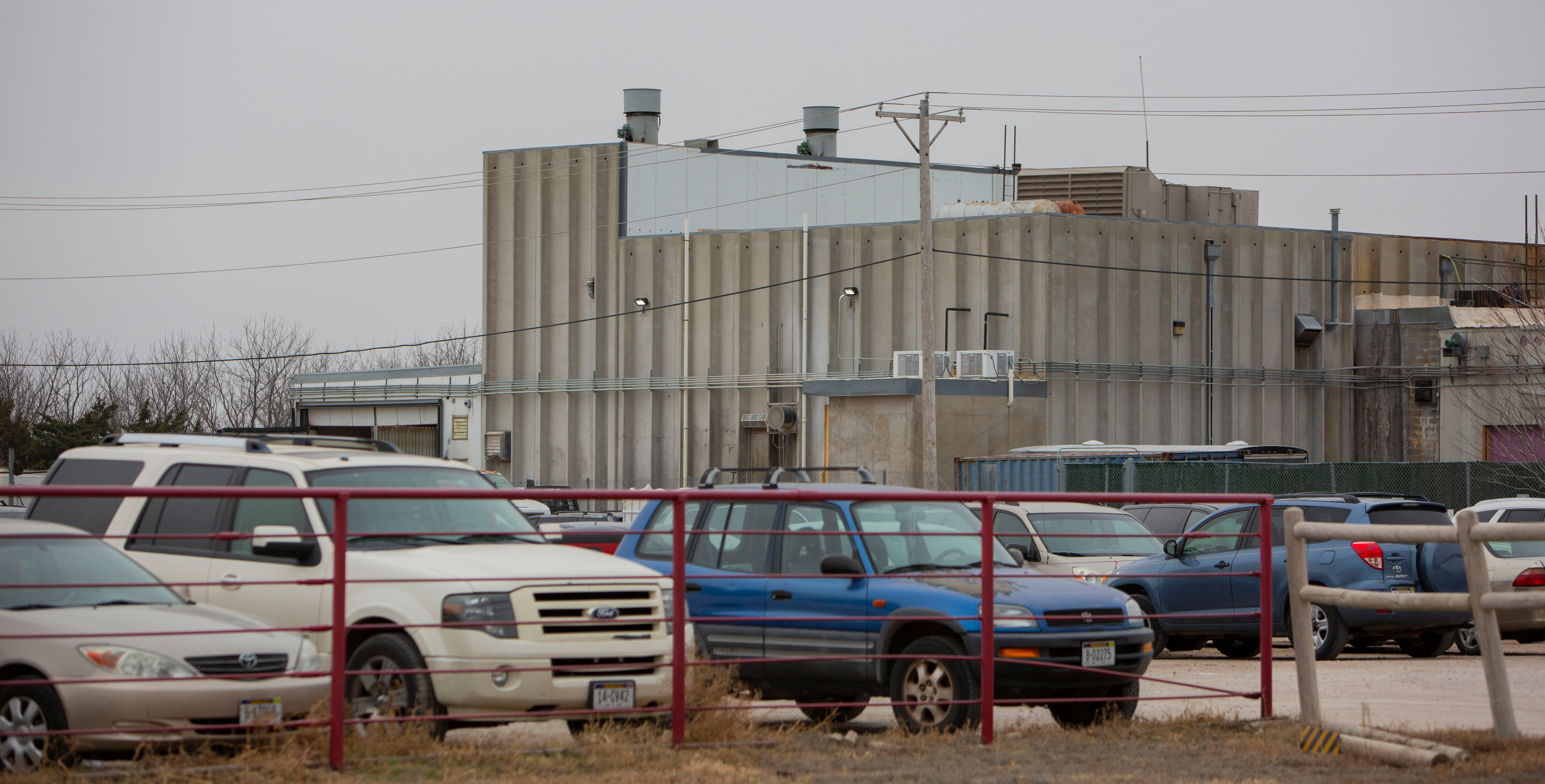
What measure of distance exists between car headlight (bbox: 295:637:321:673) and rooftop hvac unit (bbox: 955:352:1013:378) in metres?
31.7

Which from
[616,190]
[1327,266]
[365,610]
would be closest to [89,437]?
[616,190]

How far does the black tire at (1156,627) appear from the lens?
14.6 metres

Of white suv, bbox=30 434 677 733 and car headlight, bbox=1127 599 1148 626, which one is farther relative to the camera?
car headlight, bbox=1127 599 1148 626

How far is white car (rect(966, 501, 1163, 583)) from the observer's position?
15.7 metres

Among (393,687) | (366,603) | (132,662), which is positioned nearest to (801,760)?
(393,687)

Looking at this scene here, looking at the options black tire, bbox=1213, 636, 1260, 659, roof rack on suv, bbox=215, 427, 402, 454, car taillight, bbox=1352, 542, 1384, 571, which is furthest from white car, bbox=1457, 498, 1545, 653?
roof rack on suv, bbox=215, 427, 402, 454

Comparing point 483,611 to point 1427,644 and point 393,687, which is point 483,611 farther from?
point 1427,644

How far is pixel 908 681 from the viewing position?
9.05 metres

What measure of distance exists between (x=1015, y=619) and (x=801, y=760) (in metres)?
1.99

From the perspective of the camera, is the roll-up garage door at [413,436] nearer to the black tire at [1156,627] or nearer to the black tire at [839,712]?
the black tire at [1156,627]

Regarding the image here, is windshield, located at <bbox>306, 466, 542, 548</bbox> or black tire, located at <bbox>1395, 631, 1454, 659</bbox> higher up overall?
windshield, located at <bbox>306, 466, 542, 548</bbox>

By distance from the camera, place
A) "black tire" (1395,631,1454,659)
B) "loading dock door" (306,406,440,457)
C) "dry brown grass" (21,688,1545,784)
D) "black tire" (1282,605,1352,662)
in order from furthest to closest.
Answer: "loading dock door" (306,406,440,457), "black tire" (1395,631,1454,659), "black tire" (1282,605,1352,662), "dry brown grass" (21,688,1545,784)

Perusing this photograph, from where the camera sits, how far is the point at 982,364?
38.8m

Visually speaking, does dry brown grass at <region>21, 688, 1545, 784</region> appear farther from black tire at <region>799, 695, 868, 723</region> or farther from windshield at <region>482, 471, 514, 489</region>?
windshield at <region>482, 471, 514, 489</region>
